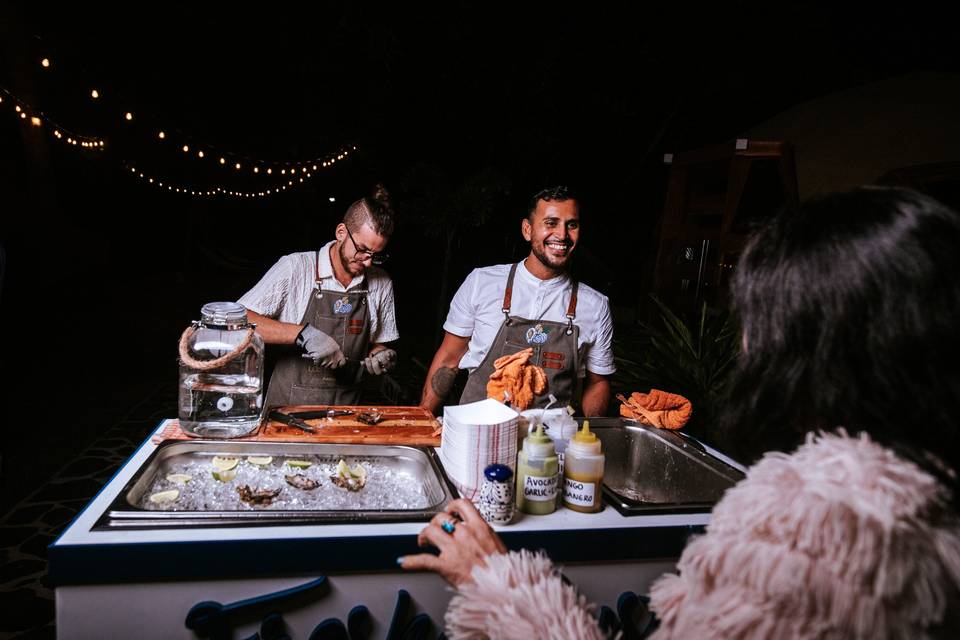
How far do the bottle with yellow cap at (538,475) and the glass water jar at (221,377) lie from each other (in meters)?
1.07

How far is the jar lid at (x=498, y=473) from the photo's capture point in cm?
152

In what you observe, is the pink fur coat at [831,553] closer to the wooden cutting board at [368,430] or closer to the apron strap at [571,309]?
the wooden cutting board at [368,430]

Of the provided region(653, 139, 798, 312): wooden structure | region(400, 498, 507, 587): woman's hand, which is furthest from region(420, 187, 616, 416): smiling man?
region(653, 139, 798, 312): wooden structure

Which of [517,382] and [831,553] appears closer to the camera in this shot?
[831,553]

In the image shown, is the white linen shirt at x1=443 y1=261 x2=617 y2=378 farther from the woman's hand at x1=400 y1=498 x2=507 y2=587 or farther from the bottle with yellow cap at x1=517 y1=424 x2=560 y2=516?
the woman's hand at x1=400 y1=498 x2=507 y2=587

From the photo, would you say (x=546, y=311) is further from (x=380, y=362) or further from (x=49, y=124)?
(x=49, y=124)

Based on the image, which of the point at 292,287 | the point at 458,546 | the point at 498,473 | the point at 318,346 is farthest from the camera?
the point at 292,287

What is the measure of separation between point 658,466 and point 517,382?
26.7 inches

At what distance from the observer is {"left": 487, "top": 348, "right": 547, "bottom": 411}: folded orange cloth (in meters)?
2.10

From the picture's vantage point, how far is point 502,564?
3.81 ft

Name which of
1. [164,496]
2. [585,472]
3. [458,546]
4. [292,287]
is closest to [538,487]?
[585,472]

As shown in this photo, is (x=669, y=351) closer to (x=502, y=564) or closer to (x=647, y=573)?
(x=647, y=573)

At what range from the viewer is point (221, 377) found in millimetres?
2203

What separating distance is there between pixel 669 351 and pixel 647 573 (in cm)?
262
